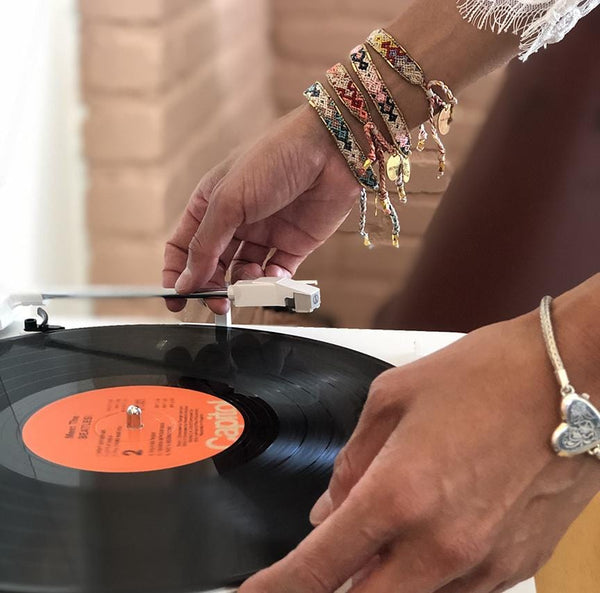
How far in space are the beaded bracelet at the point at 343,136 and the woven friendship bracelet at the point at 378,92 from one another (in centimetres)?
3

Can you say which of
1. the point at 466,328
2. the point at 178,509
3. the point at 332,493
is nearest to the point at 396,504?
the point at 332,493

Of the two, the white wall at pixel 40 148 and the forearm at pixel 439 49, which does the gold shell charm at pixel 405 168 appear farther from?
the white wall at pixel 40 148

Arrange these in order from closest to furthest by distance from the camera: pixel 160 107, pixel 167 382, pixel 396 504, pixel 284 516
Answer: pixel 396 504 < pixel 284 516 < pixel 167 382 < pixel 160 107

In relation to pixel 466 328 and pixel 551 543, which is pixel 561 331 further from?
pixel 466 328

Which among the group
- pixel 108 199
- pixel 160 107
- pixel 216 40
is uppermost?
pixel 216 40

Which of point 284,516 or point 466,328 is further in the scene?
point 466,328

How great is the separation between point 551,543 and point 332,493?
114mm

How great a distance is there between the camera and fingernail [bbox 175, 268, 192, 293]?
874 mm

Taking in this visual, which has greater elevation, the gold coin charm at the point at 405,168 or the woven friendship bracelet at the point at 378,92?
the woven friendship bracelet at the point at 378,92

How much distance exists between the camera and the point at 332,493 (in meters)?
0.48

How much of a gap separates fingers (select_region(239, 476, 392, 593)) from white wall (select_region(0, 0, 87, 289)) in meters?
0.82

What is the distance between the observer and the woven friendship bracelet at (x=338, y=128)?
0.83m

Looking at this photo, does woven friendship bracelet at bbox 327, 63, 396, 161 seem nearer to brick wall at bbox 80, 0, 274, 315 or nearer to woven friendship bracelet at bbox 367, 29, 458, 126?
woven friendship bracelet at bbox 367, 29, 458, 126

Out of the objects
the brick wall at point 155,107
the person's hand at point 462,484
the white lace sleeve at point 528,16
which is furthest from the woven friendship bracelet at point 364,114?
the brick wall at point 155,107
